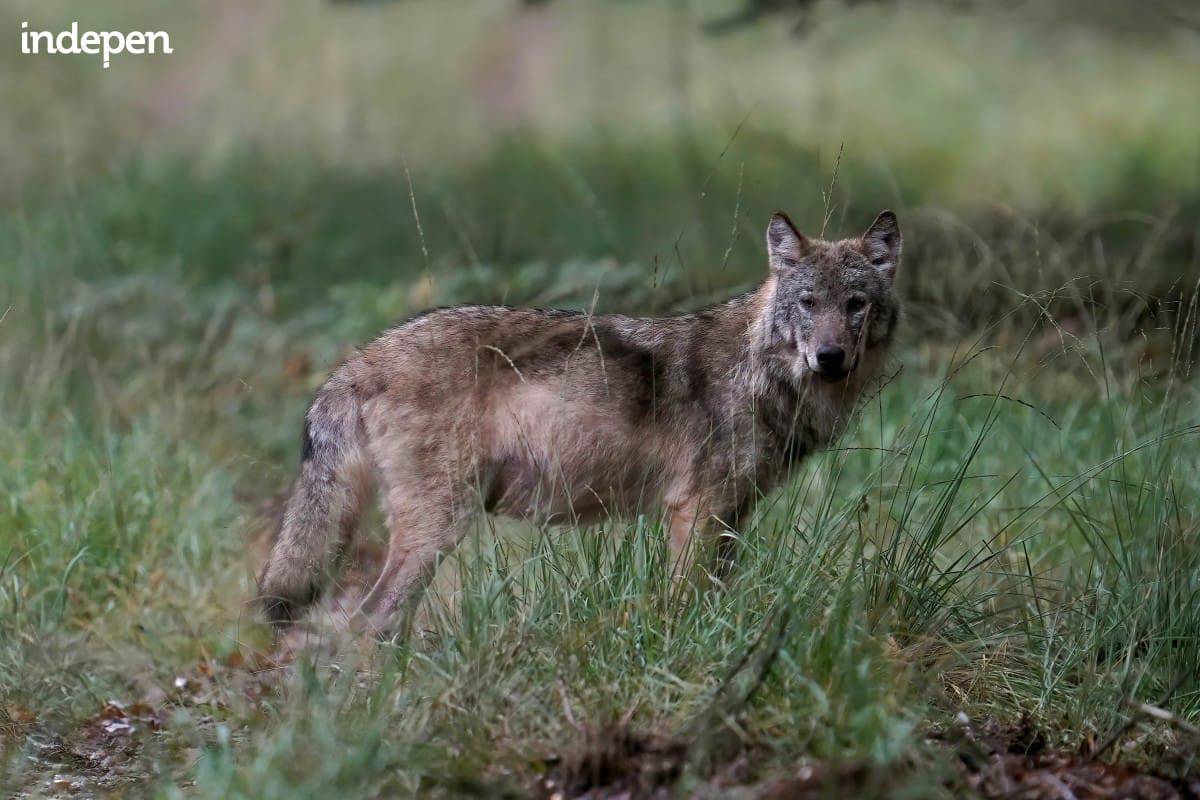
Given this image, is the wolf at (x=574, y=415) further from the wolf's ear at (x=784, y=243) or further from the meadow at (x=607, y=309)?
the meadow at (x=607, y=309)

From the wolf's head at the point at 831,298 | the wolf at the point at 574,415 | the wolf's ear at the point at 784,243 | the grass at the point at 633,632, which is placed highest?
the wolf's ear at the point at 784,243

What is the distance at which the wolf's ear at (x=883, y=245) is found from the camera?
5492 millimetres

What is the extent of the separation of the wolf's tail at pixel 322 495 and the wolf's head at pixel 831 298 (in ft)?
5.48

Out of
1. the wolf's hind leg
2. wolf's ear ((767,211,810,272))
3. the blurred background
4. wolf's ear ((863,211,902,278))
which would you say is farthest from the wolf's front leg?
the blurred background

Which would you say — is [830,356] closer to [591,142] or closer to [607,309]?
[607,309]

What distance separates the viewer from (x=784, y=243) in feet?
18.2

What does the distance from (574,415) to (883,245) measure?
138 centimetres

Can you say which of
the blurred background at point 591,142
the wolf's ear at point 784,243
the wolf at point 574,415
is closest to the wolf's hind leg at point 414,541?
the wolf at point 574,415

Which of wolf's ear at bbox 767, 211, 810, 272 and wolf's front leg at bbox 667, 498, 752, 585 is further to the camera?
wolf's ear at bbox 767, 211, 810, 272

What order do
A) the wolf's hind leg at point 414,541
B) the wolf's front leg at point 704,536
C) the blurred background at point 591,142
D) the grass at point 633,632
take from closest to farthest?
the grass at point 633,632 → the wolf's front leg at point 704,536 → the wolf's hind leg at point 414,541 → the blurred background at point 591,142

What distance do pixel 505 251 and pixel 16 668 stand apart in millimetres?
6075

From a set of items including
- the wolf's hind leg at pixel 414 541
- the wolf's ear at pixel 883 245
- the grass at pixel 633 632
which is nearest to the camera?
the grass at pixel 633 632

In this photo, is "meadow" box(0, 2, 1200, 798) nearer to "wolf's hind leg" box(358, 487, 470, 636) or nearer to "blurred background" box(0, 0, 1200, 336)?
"blurred background" box(0, 0, 1200, 336)

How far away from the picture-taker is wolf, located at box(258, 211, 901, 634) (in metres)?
5.25
